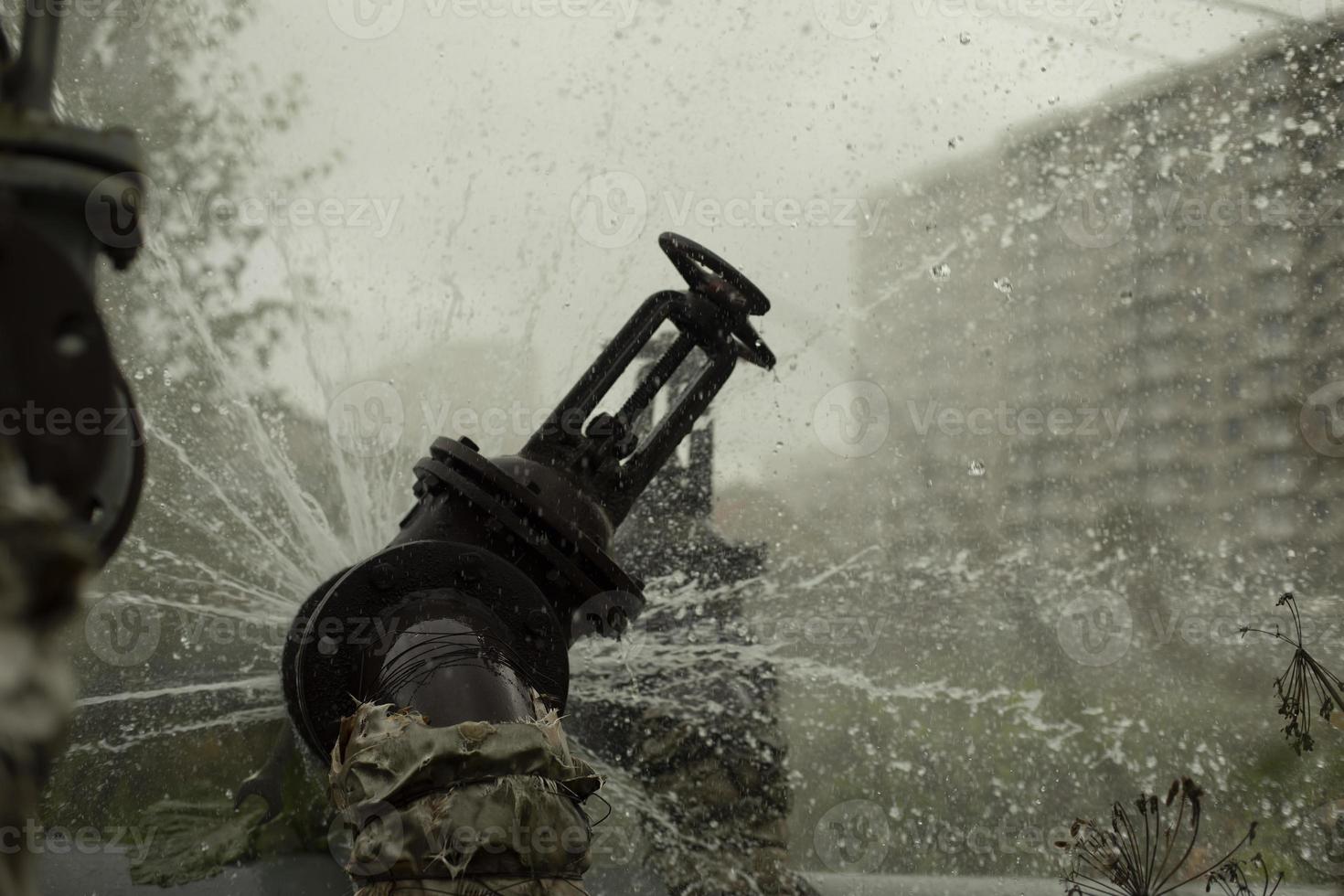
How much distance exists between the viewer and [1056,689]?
9.59 m

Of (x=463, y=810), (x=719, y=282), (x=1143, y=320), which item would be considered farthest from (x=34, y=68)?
(x=1143, y=320)

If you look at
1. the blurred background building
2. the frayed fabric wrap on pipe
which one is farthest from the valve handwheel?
the blurred background building

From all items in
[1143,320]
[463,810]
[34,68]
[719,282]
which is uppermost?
[1143,320]

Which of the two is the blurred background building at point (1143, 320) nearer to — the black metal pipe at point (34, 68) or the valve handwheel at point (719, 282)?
the valve handwheel at point (719, 282)

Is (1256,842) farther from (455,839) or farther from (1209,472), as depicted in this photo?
(455,839)

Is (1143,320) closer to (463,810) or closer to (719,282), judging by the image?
(719,282)

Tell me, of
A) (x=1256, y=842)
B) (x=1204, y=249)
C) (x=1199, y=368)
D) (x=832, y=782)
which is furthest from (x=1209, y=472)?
(x=832, y=782)

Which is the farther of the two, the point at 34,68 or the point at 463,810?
the point at 463,810

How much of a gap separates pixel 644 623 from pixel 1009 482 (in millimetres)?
6109

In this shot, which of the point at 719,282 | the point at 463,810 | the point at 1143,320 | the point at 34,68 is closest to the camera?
the point at 34,68

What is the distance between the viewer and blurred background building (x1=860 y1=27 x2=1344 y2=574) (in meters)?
10.3

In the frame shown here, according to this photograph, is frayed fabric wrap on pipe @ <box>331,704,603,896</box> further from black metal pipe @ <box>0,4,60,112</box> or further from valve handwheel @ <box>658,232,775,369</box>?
valve handwheel @ <box>658,232,775,369</box>

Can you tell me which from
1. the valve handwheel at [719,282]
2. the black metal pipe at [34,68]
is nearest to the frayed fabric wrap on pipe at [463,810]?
the black metal pipe at [34,68]

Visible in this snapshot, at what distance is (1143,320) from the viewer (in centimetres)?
1191
